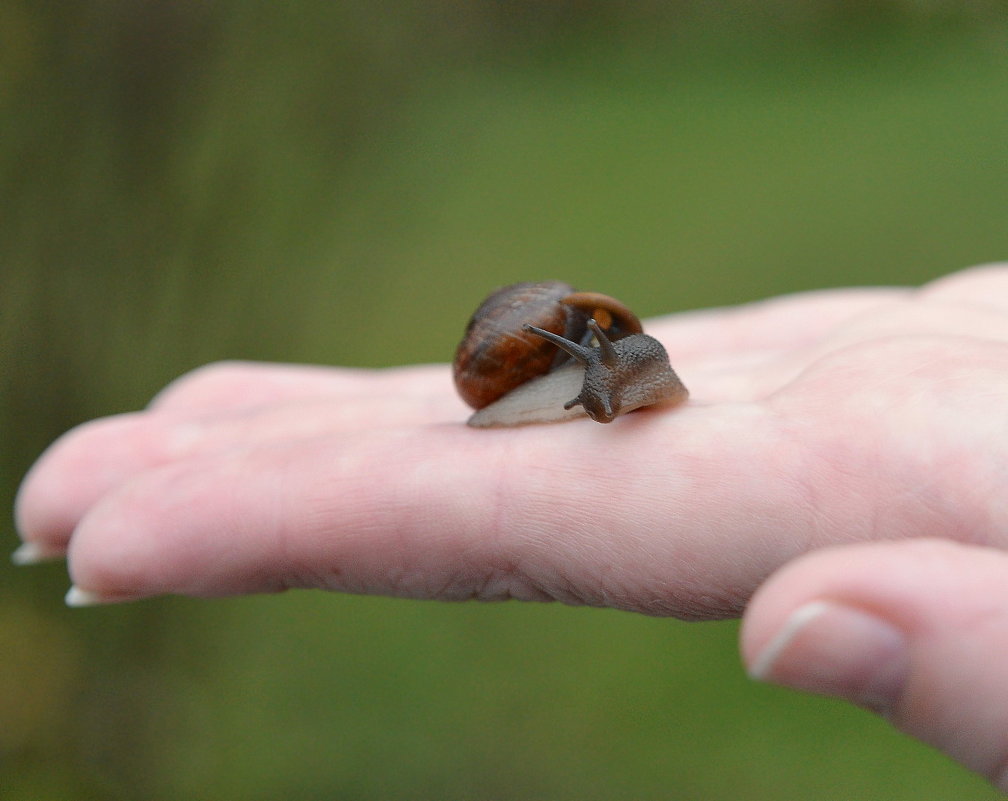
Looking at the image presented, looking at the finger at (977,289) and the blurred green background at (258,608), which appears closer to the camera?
the finger at (977,289)

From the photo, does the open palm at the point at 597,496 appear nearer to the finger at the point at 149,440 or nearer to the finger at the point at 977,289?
the finger at the point at 149,440

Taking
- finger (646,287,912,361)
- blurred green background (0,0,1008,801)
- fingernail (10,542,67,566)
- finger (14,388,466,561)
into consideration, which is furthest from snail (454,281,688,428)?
blurred green background (0,0,1008,801)

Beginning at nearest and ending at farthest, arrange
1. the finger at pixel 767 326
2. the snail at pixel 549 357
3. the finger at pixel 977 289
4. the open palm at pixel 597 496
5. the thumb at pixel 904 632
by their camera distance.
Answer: the thumb at pixel 904 632 < the open palm at pixel 597 496 < the snail at pixel 549 357 < the finger at pixel 977 289 < the finger at pixel 767 326

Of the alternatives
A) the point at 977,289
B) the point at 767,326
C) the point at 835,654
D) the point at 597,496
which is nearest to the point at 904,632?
the point at 835,654

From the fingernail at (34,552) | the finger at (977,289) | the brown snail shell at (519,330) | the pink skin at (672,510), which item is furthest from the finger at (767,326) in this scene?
the fingernail at (34,552)

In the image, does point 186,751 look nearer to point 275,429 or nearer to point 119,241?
point 275,429

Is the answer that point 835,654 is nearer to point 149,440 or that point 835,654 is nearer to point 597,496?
point 597,496

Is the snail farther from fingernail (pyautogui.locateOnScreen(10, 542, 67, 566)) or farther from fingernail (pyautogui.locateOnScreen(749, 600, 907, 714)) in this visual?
fingernail (pyautogui.locateOnScreen(10, 542, 67, 566))
